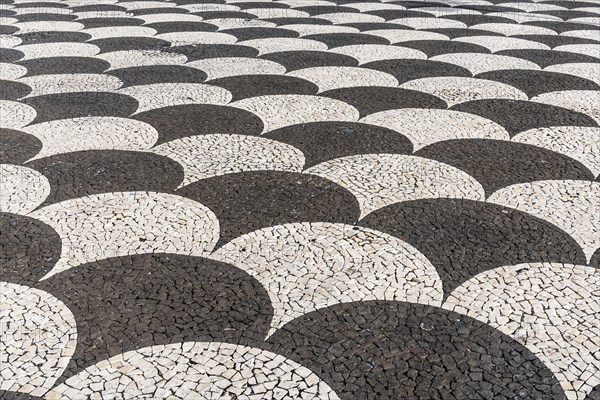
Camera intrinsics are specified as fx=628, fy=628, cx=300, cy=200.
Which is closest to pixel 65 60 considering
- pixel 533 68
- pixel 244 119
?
pixel 244 119

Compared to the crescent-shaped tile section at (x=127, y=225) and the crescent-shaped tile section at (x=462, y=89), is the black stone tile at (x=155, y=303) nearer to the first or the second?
the crescent-shaped tile section at (x=127, y=225)

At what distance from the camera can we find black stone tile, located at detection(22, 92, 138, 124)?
2641 millimetres

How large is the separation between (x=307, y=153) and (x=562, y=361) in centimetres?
122

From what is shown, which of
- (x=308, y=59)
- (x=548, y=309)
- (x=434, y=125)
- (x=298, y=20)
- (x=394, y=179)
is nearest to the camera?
(x=548, y=309)

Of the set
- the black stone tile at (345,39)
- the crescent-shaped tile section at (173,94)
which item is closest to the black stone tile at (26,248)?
the crescent-shaped tile section at (173,94)

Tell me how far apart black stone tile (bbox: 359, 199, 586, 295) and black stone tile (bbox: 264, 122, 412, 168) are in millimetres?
445

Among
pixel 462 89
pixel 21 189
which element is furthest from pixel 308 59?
pixel 21 189

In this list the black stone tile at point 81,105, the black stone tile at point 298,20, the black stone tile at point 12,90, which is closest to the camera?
the black stone tile at point 81,105

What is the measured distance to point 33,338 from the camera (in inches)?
50.4

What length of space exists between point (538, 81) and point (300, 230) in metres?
2.01

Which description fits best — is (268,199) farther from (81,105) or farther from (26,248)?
(81,105)

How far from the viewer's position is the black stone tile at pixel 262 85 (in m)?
2.98

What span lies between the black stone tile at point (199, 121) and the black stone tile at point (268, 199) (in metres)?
0.46

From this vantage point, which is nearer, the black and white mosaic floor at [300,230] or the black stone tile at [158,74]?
the black and white mosaic floor at [300,230]
